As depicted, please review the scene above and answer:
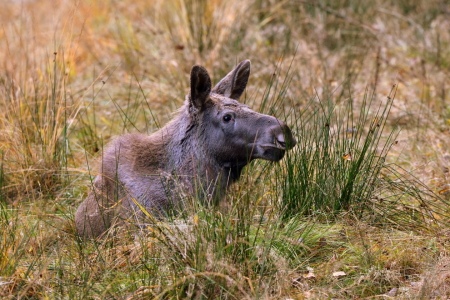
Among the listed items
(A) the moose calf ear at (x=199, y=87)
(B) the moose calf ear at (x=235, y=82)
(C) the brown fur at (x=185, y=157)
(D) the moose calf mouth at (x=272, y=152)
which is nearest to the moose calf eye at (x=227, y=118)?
(C) the brown fur at (x=185, y=157)

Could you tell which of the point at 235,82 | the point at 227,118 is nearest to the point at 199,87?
the point at 227,118

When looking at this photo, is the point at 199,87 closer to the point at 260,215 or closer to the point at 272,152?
the point at 272,152

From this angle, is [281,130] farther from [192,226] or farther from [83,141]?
[83,141]

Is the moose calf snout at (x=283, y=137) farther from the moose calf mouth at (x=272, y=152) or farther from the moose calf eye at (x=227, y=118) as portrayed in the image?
the moose calf eye at (x=227, y=118)

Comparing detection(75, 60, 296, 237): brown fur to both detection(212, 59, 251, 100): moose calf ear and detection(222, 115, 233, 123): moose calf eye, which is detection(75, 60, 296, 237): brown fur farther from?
detection(212, 59, 251, 100): moose calf ear

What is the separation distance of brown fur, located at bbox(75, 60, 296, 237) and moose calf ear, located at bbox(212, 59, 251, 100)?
0.20 meters

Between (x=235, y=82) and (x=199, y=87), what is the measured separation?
1.73ft

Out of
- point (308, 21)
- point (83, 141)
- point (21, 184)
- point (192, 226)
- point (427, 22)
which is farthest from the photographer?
point (427, 22)

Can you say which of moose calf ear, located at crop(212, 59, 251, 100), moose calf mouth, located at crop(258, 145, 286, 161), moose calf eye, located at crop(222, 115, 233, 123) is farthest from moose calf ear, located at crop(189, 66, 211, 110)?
moose calf mouth, located at crop(258, 145, 286, 161)

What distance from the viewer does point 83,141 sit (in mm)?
7340

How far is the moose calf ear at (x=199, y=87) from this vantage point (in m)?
5.23

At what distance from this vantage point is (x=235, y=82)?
228 inches

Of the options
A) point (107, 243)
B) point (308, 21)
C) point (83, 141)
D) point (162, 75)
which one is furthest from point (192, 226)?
point (308, 21)

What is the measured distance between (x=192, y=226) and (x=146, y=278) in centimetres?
49
